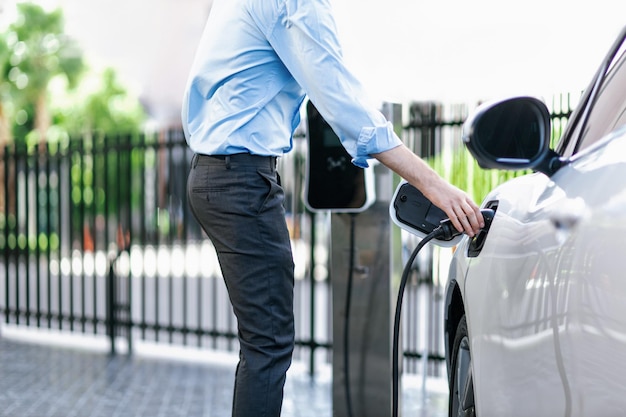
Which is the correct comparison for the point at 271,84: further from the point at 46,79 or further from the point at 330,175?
the point at 46,79

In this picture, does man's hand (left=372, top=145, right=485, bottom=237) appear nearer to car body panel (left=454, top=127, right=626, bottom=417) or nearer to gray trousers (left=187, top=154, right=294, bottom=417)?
car body panel (left=454, top=127, right=626, bottom=417)

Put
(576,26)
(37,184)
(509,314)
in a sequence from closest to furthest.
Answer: (509,314) → (37,184) → (576,26)

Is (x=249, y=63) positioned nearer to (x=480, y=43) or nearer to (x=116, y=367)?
(x=116, y=367)

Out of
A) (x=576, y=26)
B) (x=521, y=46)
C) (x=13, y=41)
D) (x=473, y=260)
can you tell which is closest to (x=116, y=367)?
(x=473, y=260)

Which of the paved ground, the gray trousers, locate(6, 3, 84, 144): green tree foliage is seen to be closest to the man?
the gray trousers

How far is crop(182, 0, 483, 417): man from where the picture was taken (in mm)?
2256

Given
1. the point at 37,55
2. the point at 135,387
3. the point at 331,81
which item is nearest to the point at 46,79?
the point at 37,55

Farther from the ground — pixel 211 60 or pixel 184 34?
pixel 184 34

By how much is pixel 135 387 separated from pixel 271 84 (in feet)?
11.9

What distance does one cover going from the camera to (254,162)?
235cm

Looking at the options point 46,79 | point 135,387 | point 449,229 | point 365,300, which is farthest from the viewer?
point 46,79

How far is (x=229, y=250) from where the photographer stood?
7.70 feet

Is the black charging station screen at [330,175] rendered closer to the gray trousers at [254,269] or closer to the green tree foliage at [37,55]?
the gray trousers at [254,269]

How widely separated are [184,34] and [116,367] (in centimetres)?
3668
